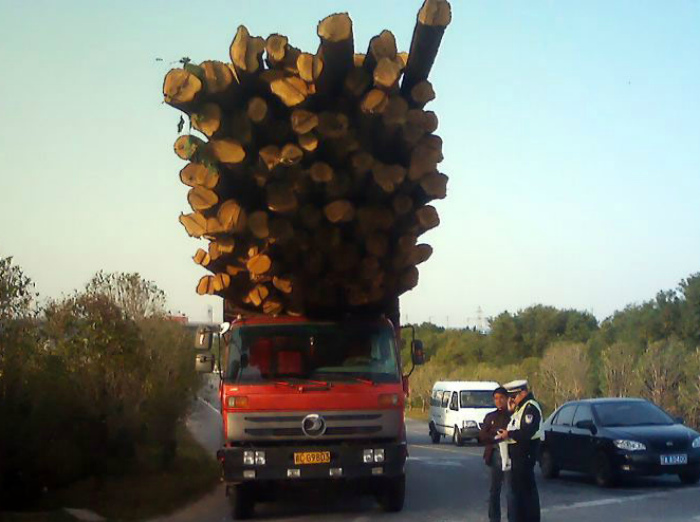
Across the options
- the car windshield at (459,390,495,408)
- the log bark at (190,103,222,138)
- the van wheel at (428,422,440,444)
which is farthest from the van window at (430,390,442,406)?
the log bark at (190,103,222,138)

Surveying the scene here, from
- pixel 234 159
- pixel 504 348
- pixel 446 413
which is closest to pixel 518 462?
pixel 234 159

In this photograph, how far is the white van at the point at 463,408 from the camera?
29406mm

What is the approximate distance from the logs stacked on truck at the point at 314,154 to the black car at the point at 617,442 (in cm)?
561

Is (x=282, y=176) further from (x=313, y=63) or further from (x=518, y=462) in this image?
(x=518, y=462)

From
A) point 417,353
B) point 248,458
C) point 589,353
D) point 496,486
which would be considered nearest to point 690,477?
point 417,353

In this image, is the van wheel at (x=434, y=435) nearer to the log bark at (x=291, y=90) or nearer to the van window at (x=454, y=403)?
the van window at (x=454, y=403)

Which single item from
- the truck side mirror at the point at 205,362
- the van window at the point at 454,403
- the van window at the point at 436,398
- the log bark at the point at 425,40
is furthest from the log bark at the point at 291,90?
the van window at the point at 436,398

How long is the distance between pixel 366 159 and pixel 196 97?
2.02m

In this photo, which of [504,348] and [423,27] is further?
[504,348]

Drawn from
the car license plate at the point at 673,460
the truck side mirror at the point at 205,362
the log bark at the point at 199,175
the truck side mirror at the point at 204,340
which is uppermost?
the log bark at the point at 199,175

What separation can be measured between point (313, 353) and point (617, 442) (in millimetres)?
5658

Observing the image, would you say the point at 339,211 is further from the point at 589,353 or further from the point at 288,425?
the point at 589,353

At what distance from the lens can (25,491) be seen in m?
15.0

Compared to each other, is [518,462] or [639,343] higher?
[639,343]
